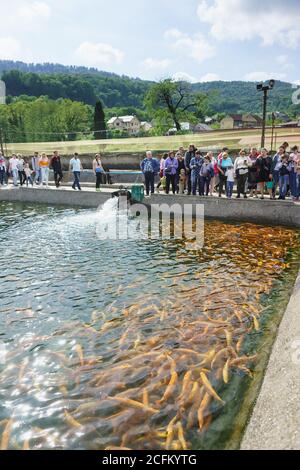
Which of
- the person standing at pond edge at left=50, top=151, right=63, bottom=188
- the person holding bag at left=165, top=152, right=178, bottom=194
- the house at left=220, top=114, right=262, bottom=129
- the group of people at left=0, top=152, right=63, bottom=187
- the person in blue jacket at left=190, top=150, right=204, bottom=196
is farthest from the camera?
the house at left=220, top=114, right=262, bottom=129

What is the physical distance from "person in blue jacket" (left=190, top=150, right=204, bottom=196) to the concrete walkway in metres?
11.2

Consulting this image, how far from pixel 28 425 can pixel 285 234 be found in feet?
33.8

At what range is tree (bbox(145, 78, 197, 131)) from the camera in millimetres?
68125

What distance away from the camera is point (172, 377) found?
491 centimetres

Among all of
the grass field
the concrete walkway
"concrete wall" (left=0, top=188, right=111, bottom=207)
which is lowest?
the concrete walkway

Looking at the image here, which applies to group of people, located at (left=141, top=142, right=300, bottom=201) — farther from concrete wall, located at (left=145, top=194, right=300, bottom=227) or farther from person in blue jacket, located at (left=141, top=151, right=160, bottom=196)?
concrete wall, located at (left=145, top=194, right=300, bottom=227)

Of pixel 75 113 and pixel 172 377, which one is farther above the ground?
pixel 75 113

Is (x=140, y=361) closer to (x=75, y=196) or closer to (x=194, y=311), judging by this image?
(x=194, y=311)

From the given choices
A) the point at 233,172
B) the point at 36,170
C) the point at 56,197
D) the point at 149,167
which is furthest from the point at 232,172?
the point at 36,170

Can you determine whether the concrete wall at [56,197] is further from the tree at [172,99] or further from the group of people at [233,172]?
the tree at [172,99]

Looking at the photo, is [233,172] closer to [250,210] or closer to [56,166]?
[250,210]

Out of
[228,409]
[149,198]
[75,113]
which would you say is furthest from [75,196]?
[75,113]

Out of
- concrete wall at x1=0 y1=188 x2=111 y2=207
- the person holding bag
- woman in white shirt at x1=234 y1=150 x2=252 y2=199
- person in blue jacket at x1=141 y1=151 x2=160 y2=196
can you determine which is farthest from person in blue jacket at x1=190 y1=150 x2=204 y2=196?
concrete wall at x1=0 y1=188 x2=111 y2=207

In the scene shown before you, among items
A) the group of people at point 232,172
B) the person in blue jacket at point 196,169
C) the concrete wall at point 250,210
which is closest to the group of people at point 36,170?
the group of people at point 232,172
